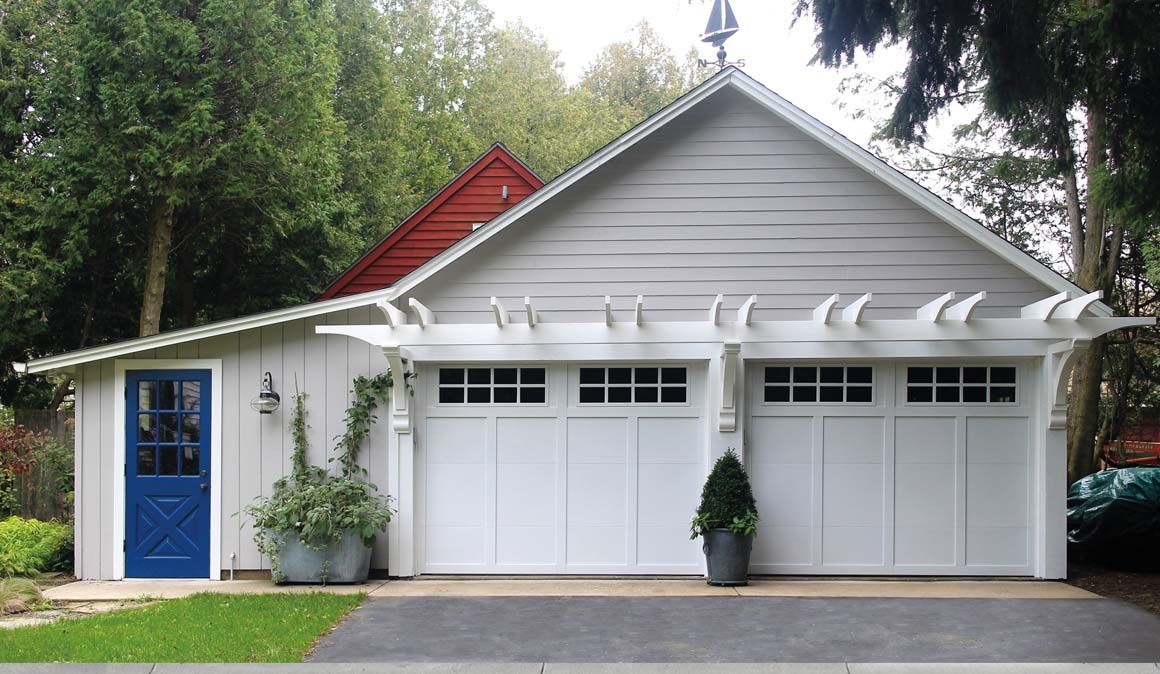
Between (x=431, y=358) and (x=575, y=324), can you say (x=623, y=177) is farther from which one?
(x=431, y=358)

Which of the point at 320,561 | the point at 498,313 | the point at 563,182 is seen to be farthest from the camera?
the point at 563,182

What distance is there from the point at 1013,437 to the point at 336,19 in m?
20.7

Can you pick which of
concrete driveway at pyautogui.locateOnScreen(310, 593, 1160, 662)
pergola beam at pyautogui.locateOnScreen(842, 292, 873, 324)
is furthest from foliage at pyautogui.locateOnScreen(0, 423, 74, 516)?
pergola beam at pyautogui.locateOnScreen(842, 292, 873, 324)

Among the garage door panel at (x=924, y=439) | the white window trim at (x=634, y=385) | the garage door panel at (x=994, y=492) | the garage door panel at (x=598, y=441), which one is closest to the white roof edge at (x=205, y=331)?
the white window trim at (x=634, y=385)

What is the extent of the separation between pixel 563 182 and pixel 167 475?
4.96 m

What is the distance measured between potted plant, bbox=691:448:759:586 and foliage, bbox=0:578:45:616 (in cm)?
586

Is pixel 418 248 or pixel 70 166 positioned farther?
Result: pixel 70 166

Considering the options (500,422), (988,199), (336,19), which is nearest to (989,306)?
A: (500,422)

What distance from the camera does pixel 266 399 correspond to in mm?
10000

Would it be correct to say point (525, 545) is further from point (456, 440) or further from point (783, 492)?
point (783, 492)

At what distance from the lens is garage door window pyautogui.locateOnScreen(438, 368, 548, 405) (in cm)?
1033

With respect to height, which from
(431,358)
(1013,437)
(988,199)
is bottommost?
(1013,437)

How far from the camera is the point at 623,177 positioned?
33.5 feet

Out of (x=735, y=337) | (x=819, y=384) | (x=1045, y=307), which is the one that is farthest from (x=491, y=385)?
(x=1045, y=307)
